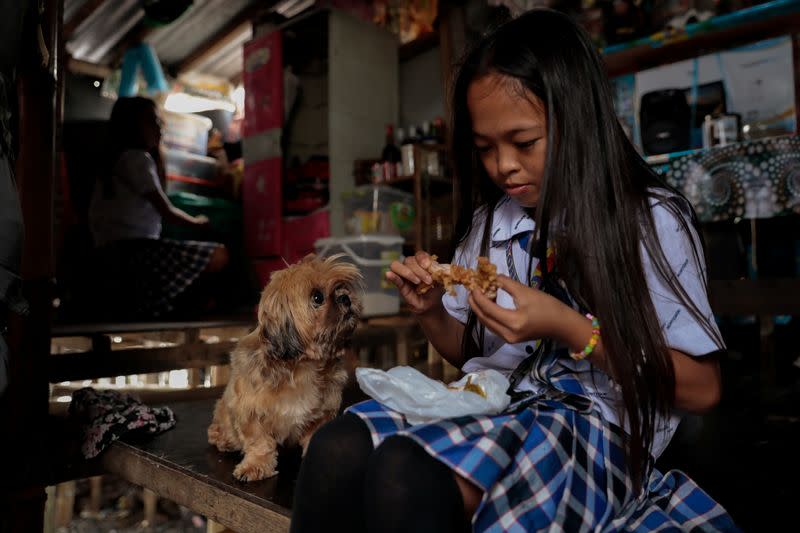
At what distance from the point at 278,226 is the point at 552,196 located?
5.46m

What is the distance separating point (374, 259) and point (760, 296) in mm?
2882

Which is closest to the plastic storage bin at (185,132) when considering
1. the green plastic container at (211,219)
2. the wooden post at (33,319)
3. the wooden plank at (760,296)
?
the green plastic container at (211,219)

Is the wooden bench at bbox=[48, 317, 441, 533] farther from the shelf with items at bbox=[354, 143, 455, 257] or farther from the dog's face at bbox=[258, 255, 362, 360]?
the shelf with items at bbox=[354, 143, 455, 257]

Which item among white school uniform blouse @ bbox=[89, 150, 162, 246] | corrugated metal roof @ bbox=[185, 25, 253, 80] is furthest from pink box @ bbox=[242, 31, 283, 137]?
white school uniform blouse @ bbox=[89, 150, 162, 246]

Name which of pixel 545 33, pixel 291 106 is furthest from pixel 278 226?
pixel 545 33

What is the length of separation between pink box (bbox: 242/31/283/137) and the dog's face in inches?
200

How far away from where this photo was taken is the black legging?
2.85 ft

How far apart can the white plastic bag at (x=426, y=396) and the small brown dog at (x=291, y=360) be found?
47cm

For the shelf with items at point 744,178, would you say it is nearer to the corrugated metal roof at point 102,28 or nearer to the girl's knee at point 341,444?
the girl's knee at point 341,444

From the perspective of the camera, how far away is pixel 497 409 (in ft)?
3.46

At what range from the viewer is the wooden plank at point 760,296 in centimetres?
272

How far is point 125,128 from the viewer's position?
452 centimetres

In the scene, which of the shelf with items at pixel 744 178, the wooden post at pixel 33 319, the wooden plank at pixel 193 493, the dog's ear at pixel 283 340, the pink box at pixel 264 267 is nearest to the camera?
the wooden plank at pixel 193 493

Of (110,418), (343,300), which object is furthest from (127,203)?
(343,300)
